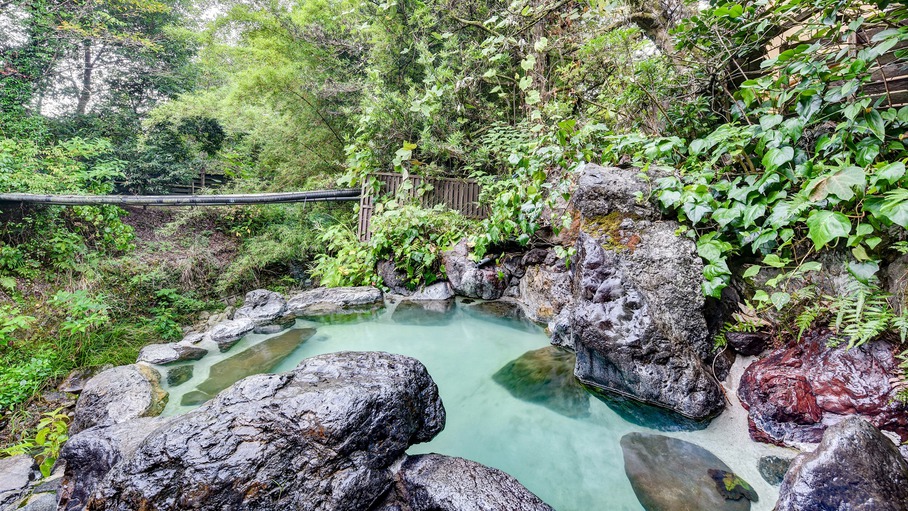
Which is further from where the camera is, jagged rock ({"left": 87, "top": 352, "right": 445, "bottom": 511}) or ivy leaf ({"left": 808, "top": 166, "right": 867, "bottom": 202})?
ivy leaf ({"left": 808, "top": 166, "right": 867, "bottom": 202})

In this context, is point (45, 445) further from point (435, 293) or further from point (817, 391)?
point (817, 391)

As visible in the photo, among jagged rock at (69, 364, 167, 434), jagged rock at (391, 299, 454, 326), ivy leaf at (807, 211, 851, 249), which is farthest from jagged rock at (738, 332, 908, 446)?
jagged rock at (69, 364, 167, 434)

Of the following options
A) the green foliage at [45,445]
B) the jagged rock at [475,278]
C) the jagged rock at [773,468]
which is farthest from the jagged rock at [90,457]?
the jagged rock at [475,278]

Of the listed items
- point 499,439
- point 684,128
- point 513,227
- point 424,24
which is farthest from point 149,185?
point 684,128

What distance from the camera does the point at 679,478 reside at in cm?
206

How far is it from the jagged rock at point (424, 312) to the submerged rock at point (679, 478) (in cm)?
285

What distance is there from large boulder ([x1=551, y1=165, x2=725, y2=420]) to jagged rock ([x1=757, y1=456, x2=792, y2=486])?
372mm

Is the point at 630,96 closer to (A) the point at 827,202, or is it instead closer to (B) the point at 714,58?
(B) the point at 714,58

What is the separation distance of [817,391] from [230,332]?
18.3ft

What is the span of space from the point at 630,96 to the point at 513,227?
81.5 inches

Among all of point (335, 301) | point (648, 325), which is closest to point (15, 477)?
point (335, 301)

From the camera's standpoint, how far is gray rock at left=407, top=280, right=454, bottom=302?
5.44m

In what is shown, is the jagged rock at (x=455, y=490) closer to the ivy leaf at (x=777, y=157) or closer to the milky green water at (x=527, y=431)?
the milky green water at (x=527, y=431)

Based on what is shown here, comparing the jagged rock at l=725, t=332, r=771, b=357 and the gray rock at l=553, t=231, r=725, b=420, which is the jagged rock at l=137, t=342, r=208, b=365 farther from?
the jagged rock at l=725, t=332, r=771, b=357
